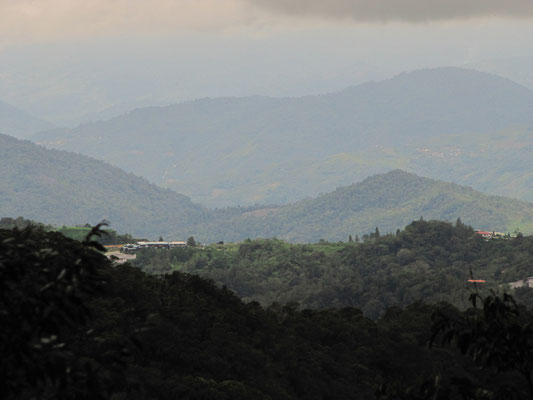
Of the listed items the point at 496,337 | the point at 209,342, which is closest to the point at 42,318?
the point at 496,337

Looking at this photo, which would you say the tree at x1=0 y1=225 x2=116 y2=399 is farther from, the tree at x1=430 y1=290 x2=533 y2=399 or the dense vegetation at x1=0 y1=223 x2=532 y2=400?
the tree at x1=430 y1=290 x2=533 y2=399

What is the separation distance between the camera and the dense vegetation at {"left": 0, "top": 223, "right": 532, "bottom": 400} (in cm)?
2862

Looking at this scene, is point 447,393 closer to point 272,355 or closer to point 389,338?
point 272,355

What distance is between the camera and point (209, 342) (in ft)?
321

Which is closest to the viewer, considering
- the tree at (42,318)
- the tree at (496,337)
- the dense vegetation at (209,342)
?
the tree at (42,318)

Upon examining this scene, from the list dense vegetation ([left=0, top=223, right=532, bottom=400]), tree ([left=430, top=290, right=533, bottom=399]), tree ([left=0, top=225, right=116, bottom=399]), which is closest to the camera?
tree ([left=0, top=225, right=116, bottom=399])

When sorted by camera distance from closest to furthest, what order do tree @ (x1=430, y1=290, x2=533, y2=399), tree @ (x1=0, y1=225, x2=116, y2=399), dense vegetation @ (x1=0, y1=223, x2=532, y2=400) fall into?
tree @ (x1=0, y1=225, x2=116, y2=399) < dense vegetation @ (x1=0, y1=223, x2=532, y2=400) < tree @ (x1=430, y1=290, x2=533, y2=399)

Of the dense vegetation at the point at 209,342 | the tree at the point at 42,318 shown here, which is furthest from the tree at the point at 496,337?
the tree at the point at 42,318

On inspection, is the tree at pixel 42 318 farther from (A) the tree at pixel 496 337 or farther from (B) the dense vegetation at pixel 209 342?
(A) the tree at pixel 496 337

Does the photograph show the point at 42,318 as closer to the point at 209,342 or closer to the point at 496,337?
the point at 496,337

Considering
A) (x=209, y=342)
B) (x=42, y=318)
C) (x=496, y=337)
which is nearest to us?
(x=42, y=318)

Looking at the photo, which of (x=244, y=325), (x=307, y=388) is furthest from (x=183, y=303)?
(x=307, y=388)

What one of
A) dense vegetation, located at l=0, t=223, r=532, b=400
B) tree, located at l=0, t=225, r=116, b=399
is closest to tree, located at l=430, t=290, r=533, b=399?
dense vegetation, located at l=0, t=223, r=532, b=400

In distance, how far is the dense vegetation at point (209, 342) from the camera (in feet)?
93.9
